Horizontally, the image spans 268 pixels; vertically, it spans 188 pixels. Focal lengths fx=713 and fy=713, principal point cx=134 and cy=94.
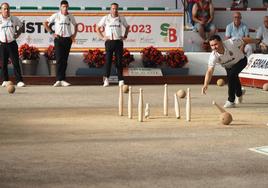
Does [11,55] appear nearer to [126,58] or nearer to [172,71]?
[126,58]

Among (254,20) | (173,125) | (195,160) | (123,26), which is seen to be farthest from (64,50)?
(195,160)

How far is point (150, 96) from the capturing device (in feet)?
42.2

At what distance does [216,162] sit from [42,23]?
11360 millimetres

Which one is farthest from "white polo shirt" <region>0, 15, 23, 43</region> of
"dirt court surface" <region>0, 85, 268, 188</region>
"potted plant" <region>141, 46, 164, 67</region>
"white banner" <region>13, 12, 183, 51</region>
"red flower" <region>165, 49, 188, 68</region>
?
"red flower" <region>165, 49, 188, 68</region>

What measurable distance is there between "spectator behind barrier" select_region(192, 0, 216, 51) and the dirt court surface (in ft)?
20.5

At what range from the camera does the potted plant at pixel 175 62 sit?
1669 centimetres

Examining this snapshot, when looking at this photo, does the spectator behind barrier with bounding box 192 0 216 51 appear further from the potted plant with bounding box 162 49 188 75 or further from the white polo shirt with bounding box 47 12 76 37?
the white polo shirt with bounding box 47 12 76 37

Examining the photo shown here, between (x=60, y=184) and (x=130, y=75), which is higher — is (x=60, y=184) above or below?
above

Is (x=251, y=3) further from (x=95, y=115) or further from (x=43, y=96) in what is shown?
(x=95, y=115)

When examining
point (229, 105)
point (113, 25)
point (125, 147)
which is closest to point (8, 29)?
point (113, 25)

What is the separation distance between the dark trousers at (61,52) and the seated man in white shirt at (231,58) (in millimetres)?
5071

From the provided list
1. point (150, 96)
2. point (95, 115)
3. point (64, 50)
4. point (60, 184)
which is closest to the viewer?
point (60, 184)

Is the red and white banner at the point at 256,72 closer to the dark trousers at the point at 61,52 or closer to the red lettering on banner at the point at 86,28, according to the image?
the red lettering on banner at the point at 86,28

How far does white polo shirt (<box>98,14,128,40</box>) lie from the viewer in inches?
605
